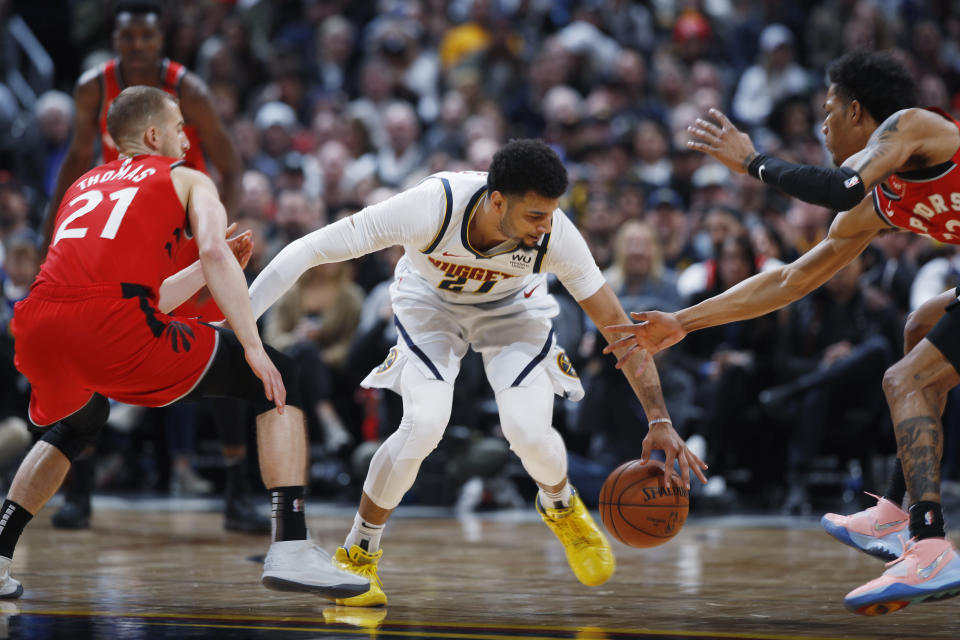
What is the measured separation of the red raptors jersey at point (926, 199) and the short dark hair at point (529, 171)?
4.02ft

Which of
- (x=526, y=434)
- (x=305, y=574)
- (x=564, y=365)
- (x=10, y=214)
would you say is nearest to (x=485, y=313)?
(x=564, y=365)

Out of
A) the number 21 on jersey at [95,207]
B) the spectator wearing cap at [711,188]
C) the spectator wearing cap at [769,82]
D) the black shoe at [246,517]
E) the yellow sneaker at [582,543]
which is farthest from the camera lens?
the spectator wearing cap at [769,82]

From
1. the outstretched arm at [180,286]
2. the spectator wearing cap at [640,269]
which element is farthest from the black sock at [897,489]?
the spectator wearing cap at [640,269]

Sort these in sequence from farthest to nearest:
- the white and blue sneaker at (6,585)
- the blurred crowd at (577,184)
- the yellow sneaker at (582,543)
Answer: the blurred crowd at (577,184), the yellow sneaker at (582,543), the white and blue sneaker at (6,585)

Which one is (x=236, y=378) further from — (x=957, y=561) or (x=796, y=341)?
(x=796, y=341)

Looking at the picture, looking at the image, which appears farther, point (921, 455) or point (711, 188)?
point (711, 188)

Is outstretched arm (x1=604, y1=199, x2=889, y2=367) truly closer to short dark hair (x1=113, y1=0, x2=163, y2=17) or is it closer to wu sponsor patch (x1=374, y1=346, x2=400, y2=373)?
wu sponsor patch (x1=374, y1=346, x2=400, y2=373)

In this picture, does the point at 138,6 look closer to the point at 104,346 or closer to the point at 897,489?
the point at 104,346

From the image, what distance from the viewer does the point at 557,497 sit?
5105mm

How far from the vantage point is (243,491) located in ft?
23.0

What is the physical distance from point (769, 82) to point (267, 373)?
8.66 meters

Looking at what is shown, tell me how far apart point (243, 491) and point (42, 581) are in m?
2.04

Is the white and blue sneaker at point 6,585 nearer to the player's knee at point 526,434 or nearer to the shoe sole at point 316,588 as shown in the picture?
the shoe sole at point 316,588

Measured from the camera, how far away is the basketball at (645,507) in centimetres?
485
